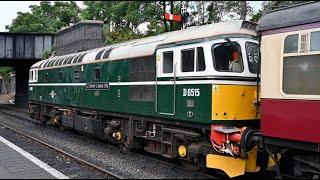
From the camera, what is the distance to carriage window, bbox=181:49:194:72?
10.3 m

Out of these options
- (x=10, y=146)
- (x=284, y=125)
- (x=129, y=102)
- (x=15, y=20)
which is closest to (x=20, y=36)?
(x=10, y=146)

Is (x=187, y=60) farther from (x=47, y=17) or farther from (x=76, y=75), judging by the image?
(x=47, y=17)

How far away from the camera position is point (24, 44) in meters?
42.2

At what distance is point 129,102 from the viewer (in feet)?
42.7

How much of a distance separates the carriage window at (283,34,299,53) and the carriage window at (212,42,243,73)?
143 centimetres

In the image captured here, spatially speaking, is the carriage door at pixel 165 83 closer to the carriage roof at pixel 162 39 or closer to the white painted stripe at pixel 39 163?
the carriage roof at pixel 162 39

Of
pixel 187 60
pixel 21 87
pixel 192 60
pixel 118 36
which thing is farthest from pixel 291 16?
pixel 21 87

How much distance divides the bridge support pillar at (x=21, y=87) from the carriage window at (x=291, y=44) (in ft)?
130

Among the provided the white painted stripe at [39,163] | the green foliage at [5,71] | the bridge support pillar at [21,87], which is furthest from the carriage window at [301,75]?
the green foliage at [5,71]

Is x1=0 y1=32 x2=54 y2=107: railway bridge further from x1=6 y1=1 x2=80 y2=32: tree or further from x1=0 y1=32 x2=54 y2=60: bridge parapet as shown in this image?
x1=6 y1=1 x2=80 y2=32: tree

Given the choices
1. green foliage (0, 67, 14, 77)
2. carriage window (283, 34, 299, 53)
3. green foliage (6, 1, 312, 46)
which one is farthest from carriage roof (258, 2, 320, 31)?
green foliage (0, 67, 14, 77)

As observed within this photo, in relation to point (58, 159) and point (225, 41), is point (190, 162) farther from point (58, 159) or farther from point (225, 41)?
point (58, 159)

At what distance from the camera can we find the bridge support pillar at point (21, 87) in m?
47.5

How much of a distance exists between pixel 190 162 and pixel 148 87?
2.33m
